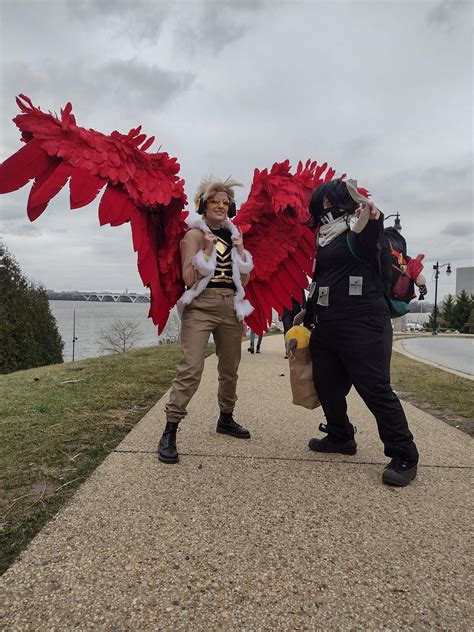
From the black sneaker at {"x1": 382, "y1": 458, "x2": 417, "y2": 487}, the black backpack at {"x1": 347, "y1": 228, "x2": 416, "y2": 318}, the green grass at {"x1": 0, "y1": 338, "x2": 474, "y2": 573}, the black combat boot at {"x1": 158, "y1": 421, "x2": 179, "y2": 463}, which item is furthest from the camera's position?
the black combat boot at {"x1": 158, "y1": 421, "x2": 179, "y2": 463}

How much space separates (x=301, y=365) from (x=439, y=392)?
358cm

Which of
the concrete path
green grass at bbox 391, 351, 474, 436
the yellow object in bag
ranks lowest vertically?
green grass at bbox 391, 351, 474, 436

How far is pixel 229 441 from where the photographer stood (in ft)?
10.7

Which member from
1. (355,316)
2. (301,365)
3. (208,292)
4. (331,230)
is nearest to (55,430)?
(208,292)

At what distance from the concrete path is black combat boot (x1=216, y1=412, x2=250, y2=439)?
1.02 ft

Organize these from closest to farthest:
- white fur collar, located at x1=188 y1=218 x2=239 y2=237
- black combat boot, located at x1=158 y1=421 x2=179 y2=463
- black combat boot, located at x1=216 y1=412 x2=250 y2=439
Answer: black combat boot, located at x1=158 y1=421 x2=179 y2=463
white fur collar, located at x1=188 y1=218 x2=239 y2=237
black combat boot, located at x1=216 y1=412 x2=250 y2=439

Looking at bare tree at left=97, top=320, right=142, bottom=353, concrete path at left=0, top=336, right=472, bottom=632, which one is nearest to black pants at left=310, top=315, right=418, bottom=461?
concrete path at left=0, top=336, right=472, bottom=632

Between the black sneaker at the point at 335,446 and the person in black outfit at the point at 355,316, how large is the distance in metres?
0.40

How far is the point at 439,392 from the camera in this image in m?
5.71

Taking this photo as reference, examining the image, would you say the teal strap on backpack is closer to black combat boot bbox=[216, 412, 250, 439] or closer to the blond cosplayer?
the blond cosplayer

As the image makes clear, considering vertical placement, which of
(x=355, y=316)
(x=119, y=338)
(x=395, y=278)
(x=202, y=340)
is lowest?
(x=119, y=338)

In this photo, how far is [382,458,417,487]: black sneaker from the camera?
2525 mm

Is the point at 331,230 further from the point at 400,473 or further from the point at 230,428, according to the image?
the point at 230,428

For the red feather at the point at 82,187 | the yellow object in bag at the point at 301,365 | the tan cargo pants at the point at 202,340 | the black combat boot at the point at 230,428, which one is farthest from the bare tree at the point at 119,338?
the red feather at the point at 82,187
